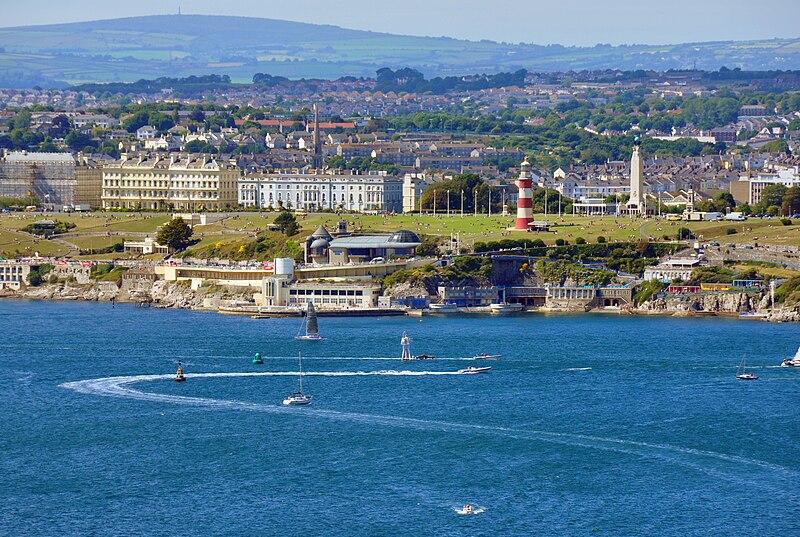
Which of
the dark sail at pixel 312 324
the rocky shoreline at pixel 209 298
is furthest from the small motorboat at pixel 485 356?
the rocky shoreline at pixel 209 298

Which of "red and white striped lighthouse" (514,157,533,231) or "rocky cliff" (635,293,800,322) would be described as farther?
"red and white striped lighthouse" (514,157,533,231)

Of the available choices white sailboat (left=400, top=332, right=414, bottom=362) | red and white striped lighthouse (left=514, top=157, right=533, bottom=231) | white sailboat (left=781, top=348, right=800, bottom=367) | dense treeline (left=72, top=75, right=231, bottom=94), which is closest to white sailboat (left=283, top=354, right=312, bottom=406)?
white sailboat (left=400, top=332, right=414, bottom=362)

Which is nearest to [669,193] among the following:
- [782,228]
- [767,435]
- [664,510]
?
[782,228]

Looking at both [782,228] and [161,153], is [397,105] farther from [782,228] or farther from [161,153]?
[782,228]

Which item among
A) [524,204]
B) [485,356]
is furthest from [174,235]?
[485,356]

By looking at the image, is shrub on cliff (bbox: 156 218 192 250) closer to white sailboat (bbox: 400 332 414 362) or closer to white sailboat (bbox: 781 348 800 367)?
white sailboat (bbox: 400 332 414 362)

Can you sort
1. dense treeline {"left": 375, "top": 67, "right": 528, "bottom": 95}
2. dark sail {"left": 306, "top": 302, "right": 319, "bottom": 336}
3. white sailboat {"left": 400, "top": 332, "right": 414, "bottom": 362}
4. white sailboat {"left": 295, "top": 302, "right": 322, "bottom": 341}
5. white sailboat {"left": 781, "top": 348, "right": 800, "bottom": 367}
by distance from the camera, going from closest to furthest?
white sailboat {"left": 781, "top": 348, "right": 800, "bottom": 367}
white sailboat {"left": 400, "top": 332, "right": 414, "bottom": 362}
white sailboat {"left": 295, "top": 302, "right": 322, "bottom": 341}
dark sail {"left": 306, "top": 302, "right": 319, "bottom": 336}
dense treeline {"left": 375, "top": 67, "right": 528, "bottom": 95}

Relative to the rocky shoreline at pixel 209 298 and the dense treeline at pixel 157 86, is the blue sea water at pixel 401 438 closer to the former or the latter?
the rocky shoreline at pixel 209 298
